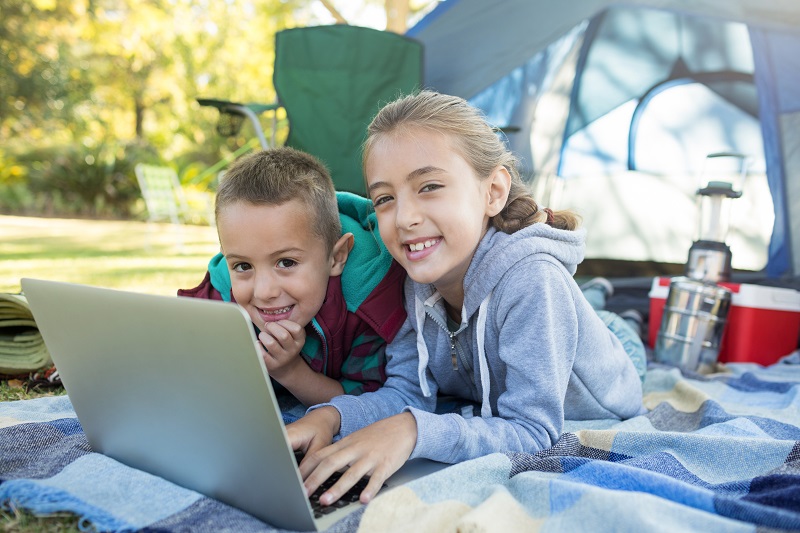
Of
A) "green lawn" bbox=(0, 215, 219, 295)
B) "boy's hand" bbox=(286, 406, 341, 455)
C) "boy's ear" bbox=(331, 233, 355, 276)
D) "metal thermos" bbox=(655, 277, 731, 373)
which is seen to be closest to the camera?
"boy's hand" bbox=(286, 406, 341, 455)

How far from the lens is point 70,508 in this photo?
37.5 inches

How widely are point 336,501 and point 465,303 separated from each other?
52cm

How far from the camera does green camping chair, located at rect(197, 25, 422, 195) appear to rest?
3383mm

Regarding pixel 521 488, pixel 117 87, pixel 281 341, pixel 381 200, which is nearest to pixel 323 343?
pixel 281 341

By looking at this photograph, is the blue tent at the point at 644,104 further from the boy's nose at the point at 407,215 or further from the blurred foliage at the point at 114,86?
the blurred foliage at the point at 114,86

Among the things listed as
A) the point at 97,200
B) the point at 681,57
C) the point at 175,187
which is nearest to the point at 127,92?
the point at 97,200

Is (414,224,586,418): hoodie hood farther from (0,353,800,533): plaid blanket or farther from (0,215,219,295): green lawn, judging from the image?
(0,215,219,295): green lawn

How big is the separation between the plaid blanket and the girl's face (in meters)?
0.40

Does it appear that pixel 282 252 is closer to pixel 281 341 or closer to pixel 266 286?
pixel 266 286

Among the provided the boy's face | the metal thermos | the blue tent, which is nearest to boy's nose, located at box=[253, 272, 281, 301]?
the boy's face

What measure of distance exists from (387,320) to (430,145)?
0.41 m

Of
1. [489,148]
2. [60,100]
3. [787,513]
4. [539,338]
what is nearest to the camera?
[787,513]

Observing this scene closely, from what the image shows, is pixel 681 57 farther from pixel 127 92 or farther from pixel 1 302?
pixel 127 92

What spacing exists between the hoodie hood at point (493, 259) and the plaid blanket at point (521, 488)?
262mm
